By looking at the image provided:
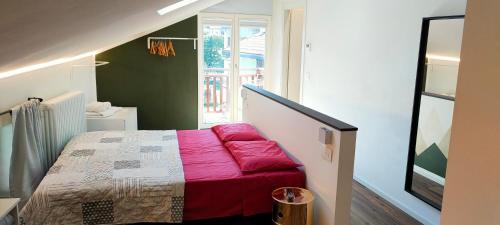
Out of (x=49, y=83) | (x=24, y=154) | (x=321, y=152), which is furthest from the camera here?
(x=49, y=83)

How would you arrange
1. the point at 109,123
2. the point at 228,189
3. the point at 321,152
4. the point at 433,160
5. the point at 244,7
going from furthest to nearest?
1. the point at 244,7
2. the point at 109,123
3. the point at 433,160
4. the point at 228,189
5. the point at 321,152

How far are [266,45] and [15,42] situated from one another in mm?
5100

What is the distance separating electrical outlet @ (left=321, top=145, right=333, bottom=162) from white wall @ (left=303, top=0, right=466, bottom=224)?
3.99 ft

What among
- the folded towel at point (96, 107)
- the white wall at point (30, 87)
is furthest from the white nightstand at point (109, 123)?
the white wall at point (30, 87)

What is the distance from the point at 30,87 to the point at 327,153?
2.52 metres

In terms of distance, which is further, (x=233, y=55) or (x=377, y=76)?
(x=233, y=55)

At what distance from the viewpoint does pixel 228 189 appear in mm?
2641

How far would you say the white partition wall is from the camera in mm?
2314

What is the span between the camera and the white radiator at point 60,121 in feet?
10.6

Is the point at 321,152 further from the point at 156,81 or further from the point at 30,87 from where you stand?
the point at 156,81

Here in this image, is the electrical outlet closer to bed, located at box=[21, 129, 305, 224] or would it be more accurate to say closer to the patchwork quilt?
bed, located at box=[21, 129, 305, 224]

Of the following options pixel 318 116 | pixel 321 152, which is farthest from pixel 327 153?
pixel 318 116

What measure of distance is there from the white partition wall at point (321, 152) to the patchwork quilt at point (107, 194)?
918 mm

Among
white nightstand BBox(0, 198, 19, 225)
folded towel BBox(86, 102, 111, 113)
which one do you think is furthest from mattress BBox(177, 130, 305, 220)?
folded towel BBox(86, 102, 111, 113)
